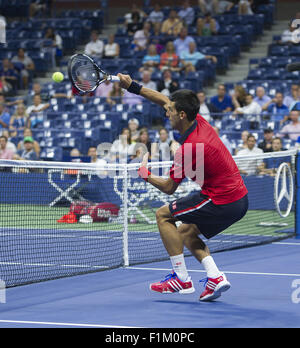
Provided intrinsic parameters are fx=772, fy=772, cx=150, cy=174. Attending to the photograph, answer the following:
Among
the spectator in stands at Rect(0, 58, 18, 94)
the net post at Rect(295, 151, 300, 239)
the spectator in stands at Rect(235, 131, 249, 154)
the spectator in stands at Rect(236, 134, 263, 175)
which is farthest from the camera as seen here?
the spectator in stands at Rect(0, 58, 18, 94)

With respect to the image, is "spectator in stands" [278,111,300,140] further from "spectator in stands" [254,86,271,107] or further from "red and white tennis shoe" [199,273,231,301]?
"red and white tennis shoe" [199,273,231,301]

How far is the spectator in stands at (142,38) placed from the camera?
73.9 ft

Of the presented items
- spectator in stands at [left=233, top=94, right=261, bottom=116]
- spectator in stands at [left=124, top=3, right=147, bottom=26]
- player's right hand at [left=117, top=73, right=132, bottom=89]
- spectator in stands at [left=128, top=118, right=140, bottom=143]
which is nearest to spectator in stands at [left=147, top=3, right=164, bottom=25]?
spectator in stands at [left=124, top=3, right=147, bottom=26]

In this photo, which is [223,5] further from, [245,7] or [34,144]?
[34,144]

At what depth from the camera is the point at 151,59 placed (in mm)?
21188

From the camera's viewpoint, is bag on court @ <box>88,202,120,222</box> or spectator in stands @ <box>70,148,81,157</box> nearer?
bag on court @ <box>88,202,120,222</box>

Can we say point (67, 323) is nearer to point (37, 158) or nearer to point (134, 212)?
point (134, 212)

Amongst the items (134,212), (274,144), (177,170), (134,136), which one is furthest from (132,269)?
(134,136)

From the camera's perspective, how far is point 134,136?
16.8 m

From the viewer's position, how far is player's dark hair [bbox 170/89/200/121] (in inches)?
284

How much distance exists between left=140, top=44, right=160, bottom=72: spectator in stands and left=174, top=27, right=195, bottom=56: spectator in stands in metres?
0.64

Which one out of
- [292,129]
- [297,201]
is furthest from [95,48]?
[297,201]

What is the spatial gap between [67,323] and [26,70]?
697 inches

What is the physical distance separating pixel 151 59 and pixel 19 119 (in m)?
4.00
